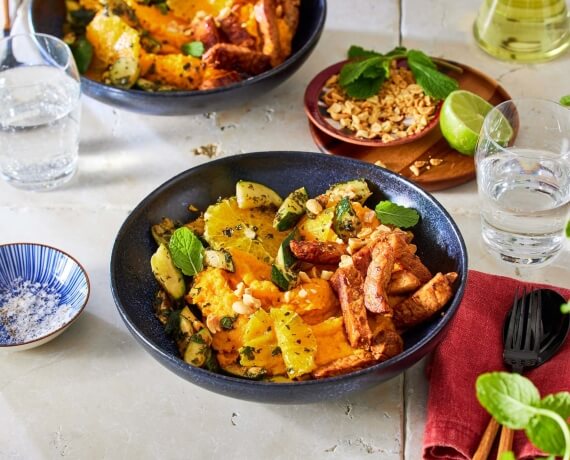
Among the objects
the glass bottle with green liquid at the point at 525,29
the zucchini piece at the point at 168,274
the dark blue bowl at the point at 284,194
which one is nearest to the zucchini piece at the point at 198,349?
the dark blue bowl at the point at 284,194

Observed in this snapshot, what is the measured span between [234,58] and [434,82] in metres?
0.51

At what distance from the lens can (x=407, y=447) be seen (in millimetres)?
A: 1580

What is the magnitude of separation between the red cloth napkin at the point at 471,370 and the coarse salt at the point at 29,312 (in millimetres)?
716

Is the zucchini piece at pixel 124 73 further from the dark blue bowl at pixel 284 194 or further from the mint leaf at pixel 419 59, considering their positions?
the mint leaf at pixel 419 59

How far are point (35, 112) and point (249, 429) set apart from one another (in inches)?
41.5

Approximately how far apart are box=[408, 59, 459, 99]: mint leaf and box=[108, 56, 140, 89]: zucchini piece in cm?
71

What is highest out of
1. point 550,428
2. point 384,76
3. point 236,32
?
point 550,428

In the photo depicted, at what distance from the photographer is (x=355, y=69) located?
233cm

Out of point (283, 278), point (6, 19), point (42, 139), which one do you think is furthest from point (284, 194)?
point (6, 19)

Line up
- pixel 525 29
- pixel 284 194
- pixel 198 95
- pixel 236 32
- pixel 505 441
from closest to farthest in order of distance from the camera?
pixel 505 441
pixel 284 194
pixel 198 95
pixel 236 32
pixel 525 29

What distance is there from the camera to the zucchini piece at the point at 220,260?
1679 millimetres

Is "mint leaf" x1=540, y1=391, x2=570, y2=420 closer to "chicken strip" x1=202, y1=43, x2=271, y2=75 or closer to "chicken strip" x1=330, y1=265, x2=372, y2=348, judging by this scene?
"chicken strip" x1=330, y1=265, x2=372, y2=348

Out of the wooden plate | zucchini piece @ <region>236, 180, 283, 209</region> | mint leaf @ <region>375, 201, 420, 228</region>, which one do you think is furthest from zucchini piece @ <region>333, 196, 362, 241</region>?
the wooden plate

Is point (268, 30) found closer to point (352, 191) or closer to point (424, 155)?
point (424, 155)
